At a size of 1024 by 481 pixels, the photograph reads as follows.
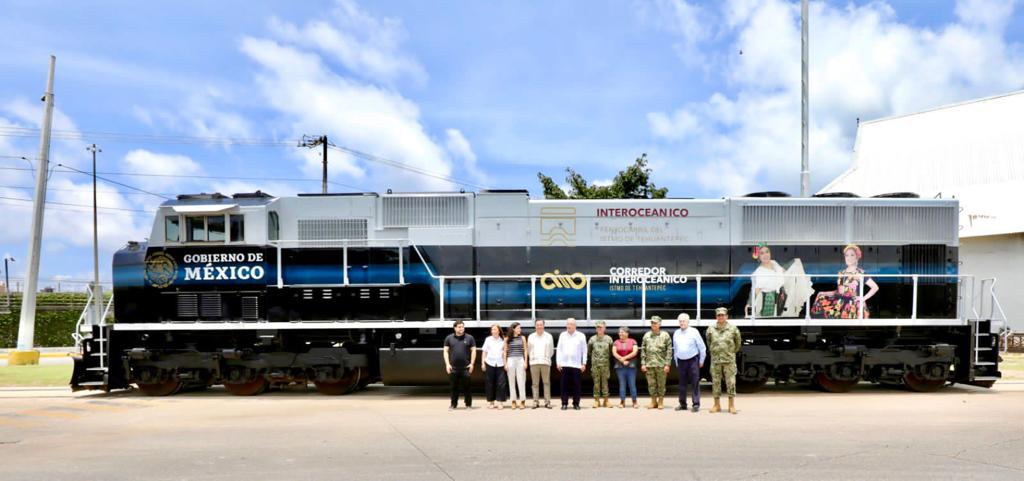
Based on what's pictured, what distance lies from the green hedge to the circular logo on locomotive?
24.8 m

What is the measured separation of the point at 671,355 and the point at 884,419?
119 inches

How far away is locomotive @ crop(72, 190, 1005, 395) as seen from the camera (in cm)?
1230

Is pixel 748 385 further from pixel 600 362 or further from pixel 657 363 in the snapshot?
pixel 600 362

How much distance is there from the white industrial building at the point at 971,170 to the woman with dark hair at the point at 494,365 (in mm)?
19569

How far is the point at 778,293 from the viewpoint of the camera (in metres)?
12.5

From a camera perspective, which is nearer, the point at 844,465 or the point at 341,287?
the point at 844,465

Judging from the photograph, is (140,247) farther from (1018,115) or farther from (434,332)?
(1018,115)

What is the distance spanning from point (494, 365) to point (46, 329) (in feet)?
101

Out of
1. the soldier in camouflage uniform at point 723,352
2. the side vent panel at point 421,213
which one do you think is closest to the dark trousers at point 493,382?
the side vent panel at point 421,213

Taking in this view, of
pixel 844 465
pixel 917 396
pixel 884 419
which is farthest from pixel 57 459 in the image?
pixel 917 396

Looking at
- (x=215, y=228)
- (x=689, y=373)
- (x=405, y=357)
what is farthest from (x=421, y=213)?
(x=689, y=373)

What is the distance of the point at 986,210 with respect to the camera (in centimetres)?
2419

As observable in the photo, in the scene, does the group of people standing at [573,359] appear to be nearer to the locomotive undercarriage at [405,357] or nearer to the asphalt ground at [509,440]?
the asphalt ground at [509,440]

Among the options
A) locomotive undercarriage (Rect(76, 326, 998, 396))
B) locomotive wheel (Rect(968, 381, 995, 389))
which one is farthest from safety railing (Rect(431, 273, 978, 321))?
locomotive wheel (Rect(968, 381, 995, 389))
